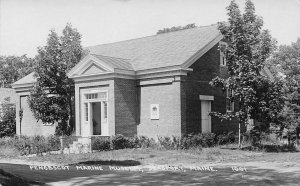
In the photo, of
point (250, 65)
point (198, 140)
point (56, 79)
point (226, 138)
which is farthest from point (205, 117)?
point (56, 79)

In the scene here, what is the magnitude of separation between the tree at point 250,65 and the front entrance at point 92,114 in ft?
25.3

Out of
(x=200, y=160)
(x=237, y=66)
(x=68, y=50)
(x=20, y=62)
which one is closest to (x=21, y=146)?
(x=68, y=50)

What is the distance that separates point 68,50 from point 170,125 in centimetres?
953

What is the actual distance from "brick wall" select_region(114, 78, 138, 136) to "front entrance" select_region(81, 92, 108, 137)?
3.30 ft

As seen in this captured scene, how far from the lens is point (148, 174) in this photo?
14328 millimetres

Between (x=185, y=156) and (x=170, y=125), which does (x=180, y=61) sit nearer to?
(x=170, y=125)

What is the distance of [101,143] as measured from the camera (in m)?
22.5

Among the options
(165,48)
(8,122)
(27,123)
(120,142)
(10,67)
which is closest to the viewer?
(120,142)

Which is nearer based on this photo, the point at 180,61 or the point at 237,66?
the point at 237,66

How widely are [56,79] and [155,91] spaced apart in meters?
7.51

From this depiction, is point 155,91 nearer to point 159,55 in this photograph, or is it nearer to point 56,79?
point 159,55

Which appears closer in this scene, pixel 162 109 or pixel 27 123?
pixel 162 109

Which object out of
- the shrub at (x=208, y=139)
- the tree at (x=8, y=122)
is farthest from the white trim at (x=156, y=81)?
the tree at (x=8, y=122)

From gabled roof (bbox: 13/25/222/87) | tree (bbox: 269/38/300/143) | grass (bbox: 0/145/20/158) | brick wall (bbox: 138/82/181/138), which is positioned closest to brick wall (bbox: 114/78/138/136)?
brick wall (bbox: 138/82/181/138)
